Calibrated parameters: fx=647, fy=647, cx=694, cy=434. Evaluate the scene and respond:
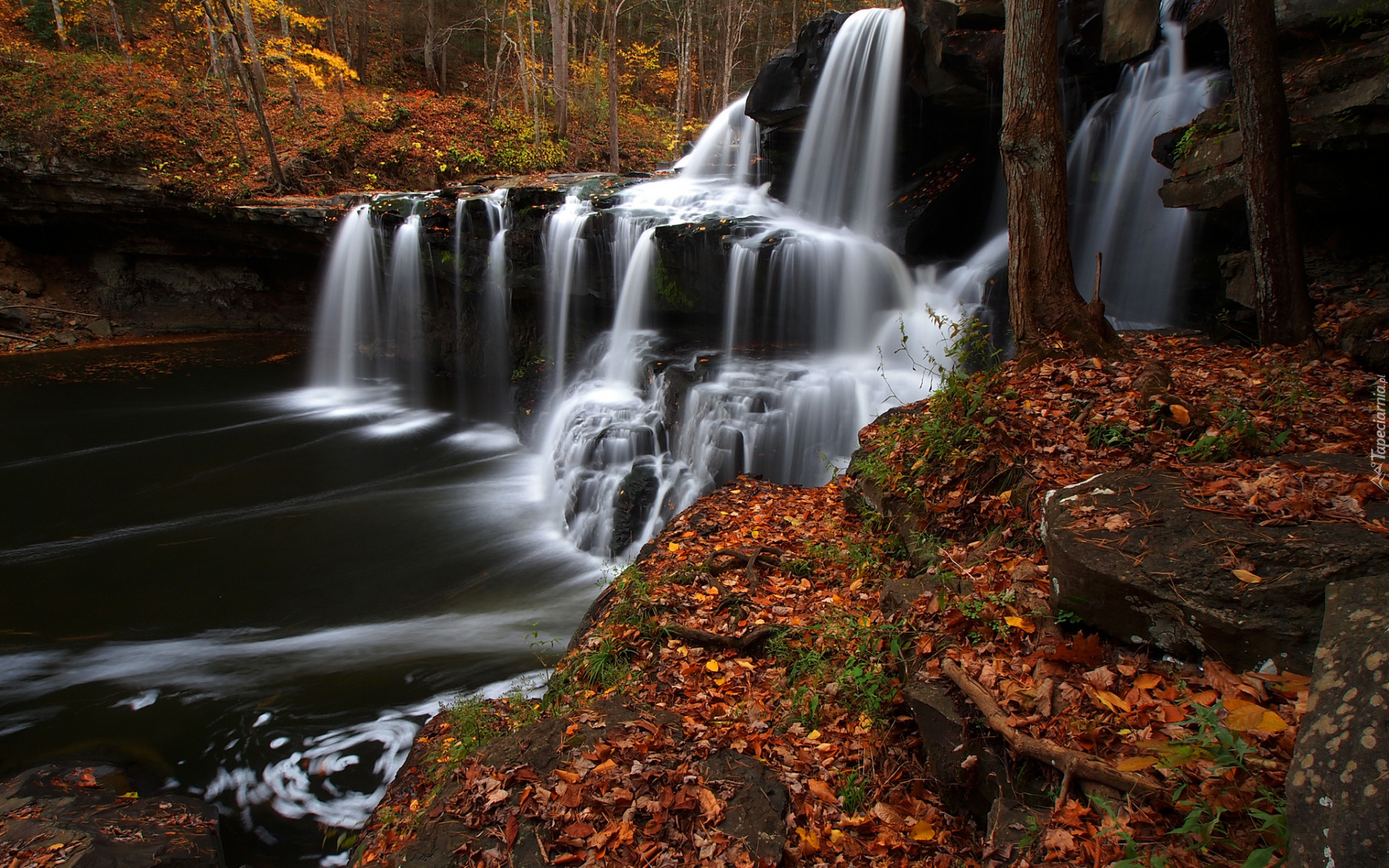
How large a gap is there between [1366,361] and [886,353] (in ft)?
18.9

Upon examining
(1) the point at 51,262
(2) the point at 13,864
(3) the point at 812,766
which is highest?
(1) the point at 51,262

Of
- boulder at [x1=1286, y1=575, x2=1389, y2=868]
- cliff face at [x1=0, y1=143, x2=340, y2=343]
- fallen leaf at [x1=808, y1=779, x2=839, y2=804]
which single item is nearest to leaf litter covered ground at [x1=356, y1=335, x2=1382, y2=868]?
fallen leaf at [x1=808, y1=779, x2=839, y2=804]

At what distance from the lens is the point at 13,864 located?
12.0 ft

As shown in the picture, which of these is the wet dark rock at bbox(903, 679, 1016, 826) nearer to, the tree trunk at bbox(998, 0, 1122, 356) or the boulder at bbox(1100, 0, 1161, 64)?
the tree trunk at bbox(998, 0, 1122, 356)

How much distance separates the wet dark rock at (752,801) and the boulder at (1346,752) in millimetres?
1731

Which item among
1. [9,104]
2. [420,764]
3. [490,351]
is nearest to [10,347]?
[9,104]

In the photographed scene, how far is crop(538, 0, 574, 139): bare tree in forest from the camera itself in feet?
65.7

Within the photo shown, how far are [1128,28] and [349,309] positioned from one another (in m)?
16.7

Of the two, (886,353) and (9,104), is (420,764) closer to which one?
(886,353)

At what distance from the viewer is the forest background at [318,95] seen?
1631 centimetres

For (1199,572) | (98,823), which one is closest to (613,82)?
(98,823)

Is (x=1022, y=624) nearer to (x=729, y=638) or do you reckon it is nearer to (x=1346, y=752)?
(x=1346, y=752)

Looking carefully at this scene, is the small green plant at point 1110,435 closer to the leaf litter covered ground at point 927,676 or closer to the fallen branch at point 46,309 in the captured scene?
the leaf litter covered ground at point 927,676

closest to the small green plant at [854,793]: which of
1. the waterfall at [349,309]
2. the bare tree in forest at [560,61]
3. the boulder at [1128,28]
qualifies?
the boulder at [1128,28]
